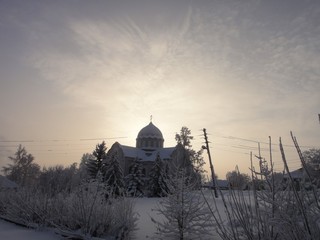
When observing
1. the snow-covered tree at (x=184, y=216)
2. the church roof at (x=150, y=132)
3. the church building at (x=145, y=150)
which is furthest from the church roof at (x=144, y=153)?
the snow-covered tree at (x=184, y=216)

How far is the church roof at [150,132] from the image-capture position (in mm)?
64975

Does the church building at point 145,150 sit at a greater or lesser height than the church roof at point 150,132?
lesser

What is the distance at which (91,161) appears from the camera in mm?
41750

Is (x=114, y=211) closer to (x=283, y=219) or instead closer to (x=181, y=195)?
(x=181, y=195)

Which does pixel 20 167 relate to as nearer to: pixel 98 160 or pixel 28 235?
pixel 98 160

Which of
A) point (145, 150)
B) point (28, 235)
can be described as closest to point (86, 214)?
point (28, 235)

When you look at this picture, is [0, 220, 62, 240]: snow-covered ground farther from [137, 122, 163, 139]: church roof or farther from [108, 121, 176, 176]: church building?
[137, 122, 163, 139]: church roof

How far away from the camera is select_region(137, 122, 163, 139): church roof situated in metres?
65.0

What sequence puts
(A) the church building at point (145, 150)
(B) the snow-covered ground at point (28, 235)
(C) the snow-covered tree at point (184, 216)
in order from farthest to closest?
(A) the church building at point (145, 150)
(B) the snow-covered ground at point (28, 235)
(C) the snow-covered tree at point (184, 216)

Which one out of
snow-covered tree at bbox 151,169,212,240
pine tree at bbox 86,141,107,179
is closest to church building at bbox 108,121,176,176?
pine tree at bbox 86,141,107,179

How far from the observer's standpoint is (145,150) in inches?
2527

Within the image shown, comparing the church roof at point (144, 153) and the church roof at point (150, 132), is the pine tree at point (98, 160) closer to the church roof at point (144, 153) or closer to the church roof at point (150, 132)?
the church roof at point (144, 153)

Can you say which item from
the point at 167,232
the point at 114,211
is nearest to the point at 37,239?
the point at 114,211

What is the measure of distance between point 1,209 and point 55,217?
8587 mm
